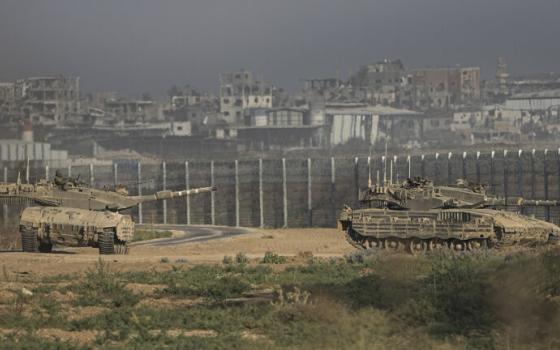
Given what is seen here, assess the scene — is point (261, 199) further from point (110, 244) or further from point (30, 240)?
point (110, 244)

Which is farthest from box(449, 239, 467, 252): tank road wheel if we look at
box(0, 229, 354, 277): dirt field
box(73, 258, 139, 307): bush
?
box(73, 258, 139, 307): bush

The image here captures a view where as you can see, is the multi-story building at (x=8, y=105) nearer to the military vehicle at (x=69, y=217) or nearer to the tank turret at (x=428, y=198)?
the military vehicle at (x=69, y=217)

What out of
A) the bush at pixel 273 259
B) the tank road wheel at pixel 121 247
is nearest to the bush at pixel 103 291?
the bush at pixel 273 259

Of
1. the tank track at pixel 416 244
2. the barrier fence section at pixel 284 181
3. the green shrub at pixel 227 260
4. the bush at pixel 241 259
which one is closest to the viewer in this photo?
the green shrub at pixel 227 260

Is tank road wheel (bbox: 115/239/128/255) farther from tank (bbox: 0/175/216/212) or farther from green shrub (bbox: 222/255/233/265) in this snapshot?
green shrub (bbox: 222/255/233/265)

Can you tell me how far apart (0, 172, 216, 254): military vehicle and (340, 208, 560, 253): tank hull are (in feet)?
24.0

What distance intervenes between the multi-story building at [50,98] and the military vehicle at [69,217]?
274ft

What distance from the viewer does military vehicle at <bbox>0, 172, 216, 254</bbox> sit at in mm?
52812

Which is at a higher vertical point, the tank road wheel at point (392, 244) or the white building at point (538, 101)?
the white building at point (538, 101)

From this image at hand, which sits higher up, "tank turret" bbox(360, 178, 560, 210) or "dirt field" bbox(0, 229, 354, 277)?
"tank turret" bbox(360, 178, 560, 210)

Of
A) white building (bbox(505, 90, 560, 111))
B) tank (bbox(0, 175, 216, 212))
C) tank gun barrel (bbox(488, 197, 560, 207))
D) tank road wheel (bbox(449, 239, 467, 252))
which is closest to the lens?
tank road wheel (bbox(449, 239, 467, 252))

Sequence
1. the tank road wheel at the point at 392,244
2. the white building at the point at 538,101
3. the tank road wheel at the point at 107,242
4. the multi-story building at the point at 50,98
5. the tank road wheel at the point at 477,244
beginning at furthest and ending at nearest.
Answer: the white building at the point at 538,101
the multi-story building at the point at 50,98
the tank road wheel at the point at 107,242
the tank road wheel at the point at 392,244
the tank road wheel at the point at 477,244

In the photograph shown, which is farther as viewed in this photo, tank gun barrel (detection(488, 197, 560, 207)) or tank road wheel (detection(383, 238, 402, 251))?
tank gun barrel (detection(488, 197, 560, 207))

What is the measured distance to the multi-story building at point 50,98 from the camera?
147m
